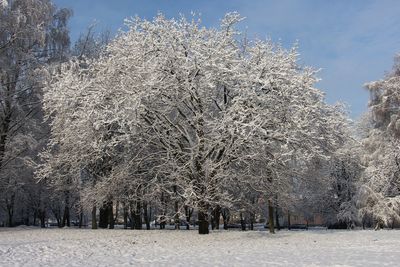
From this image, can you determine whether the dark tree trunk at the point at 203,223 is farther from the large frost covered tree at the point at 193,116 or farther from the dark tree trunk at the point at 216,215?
the dark tree trunk at the point at 216,215

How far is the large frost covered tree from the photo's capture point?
1969 centimetres

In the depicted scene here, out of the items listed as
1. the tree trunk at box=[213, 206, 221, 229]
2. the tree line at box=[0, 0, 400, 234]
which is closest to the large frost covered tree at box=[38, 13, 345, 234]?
the tree line at box=[0, 0, 400, 234]

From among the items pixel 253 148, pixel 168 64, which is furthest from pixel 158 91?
pixel 253 148

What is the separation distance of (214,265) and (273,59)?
1257cm

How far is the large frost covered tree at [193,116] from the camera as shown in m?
19.7

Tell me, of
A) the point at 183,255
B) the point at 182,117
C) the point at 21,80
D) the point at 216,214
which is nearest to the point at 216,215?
the point at 216,214

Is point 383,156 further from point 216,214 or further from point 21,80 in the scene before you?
point 21,80

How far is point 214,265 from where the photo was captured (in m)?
11.1

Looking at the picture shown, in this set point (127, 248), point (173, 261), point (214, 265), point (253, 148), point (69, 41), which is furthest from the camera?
point (69, 41)

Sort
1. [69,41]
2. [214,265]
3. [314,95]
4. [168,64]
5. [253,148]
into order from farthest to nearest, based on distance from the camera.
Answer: [69,41]
[314,95]
[168,64]
[253,148]
[214,265]

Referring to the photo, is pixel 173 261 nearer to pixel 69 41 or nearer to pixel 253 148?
pixel 253 148

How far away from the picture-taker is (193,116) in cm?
2120

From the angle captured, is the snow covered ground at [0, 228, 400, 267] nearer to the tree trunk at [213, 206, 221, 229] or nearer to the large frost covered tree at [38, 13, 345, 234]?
the large frost covered tree at [38, 13, 345, 234]

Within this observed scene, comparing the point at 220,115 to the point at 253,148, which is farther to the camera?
the point at 220,115
